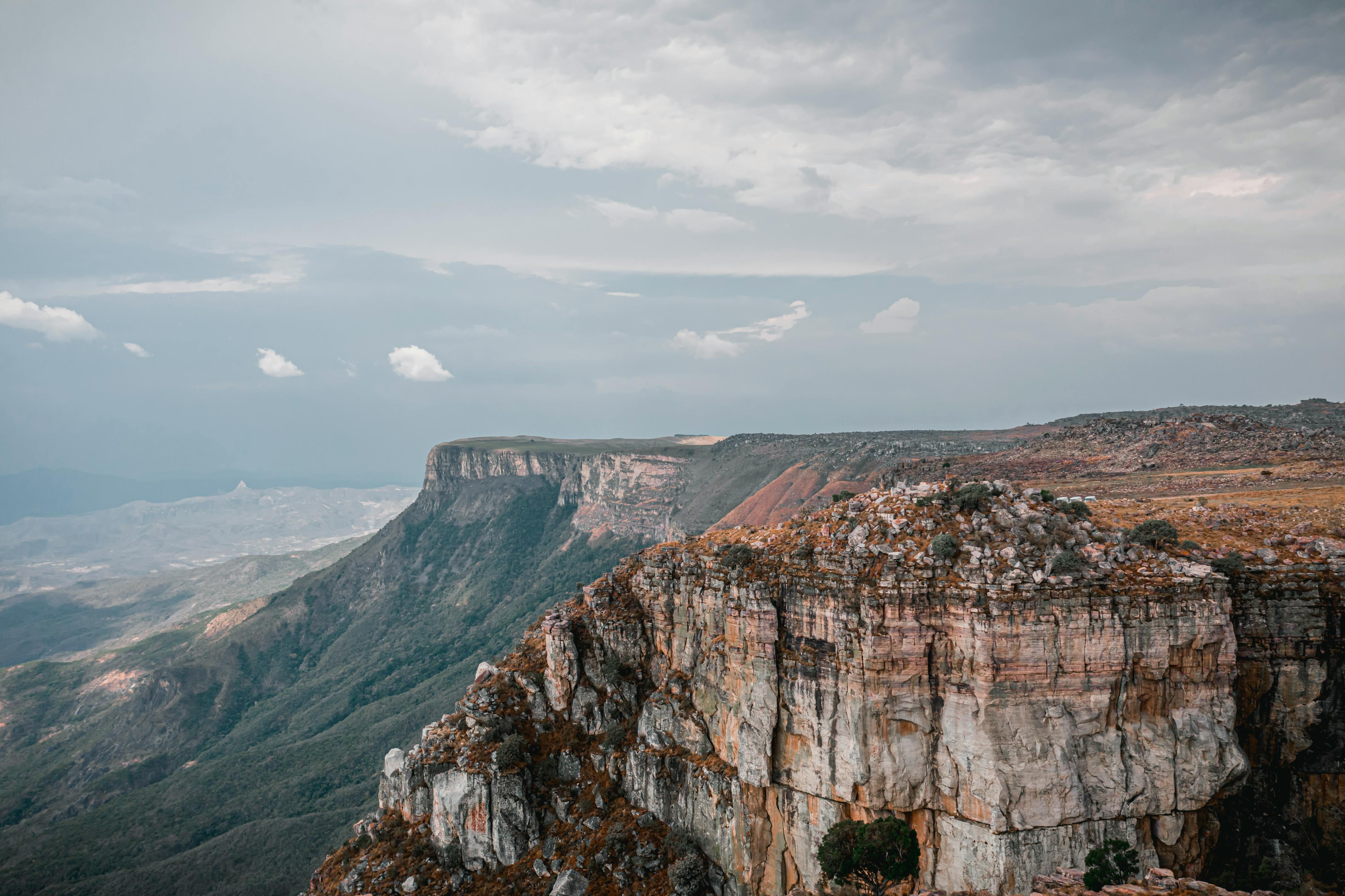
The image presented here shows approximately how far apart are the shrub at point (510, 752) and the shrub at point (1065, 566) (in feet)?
125

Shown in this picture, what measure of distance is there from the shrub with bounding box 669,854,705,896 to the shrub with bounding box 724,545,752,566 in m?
18.9

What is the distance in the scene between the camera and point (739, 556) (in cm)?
3994

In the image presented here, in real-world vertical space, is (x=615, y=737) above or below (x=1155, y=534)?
below

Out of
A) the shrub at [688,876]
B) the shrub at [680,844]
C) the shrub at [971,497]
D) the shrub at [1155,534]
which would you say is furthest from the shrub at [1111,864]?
the shrub at [680,844]

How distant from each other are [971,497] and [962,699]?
11.1 metres

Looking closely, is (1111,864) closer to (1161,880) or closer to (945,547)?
(1161,880)

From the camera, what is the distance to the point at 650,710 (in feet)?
147

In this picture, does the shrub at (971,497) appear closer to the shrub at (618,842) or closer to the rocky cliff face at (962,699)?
the rocky cliff face at (962,699)

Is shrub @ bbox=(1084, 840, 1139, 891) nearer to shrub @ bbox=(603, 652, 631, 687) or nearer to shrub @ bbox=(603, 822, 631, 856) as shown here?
shrub @ bbox=(603, 822, 631, 856)

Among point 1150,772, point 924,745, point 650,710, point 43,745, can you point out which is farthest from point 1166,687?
point 43,745

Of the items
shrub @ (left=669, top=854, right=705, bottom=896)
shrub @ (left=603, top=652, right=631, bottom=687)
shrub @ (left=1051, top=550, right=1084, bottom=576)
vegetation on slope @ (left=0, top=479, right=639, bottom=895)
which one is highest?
shrub @ (left=1051, top=550, right=1084, bottom=576)

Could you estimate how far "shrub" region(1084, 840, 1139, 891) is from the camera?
1066 inches

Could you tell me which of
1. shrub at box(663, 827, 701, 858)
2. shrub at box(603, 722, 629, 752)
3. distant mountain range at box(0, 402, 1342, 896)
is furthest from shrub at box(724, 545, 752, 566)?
distant mountain range at box(0, 402, 1342, 896)

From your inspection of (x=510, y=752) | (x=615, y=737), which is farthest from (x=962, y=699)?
(x=510, y=752)
